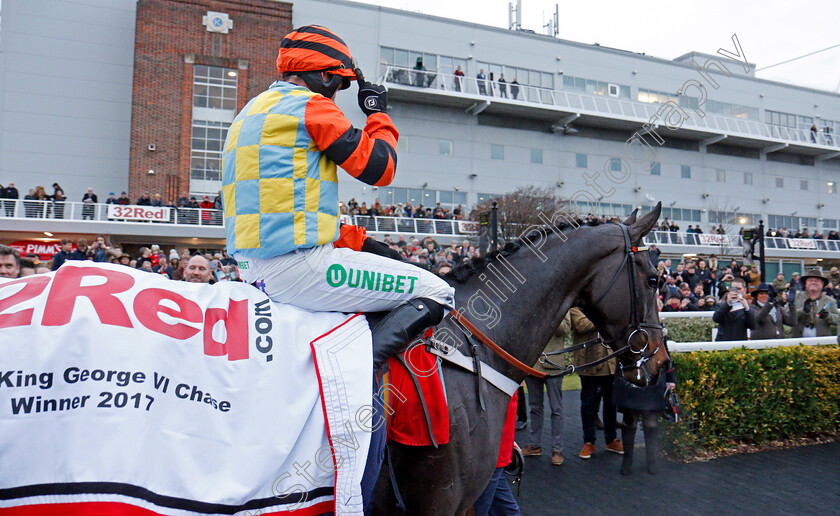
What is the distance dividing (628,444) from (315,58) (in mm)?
4798

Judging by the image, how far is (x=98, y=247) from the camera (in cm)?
1098

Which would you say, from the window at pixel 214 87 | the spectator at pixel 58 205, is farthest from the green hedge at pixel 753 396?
the window at pixel 214 87

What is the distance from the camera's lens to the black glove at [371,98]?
7.03 feet

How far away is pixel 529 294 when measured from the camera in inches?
102

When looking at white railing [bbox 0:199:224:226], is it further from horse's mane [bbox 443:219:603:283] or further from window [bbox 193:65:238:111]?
horse's mane [bbox 443:219:603:283]

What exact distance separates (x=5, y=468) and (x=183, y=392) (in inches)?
18.1

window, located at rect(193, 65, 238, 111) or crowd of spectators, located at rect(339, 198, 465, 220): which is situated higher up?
window, located at rect(193, 65, 238, 111)

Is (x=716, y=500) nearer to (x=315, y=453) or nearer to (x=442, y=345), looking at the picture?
(x=442, y=345)

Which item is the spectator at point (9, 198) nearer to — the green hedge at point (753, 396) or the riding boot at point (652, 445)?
the riding boot at point (652, 445)

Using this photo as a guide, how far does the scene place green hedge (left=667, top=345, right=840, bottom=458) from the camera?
5555 millimetres

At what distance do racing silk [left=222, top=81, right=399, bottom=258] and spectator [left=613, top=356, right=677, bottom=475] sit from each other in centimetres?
405

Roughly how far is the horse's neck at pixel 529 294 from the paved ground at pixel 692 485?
Answer: 7.95 feet

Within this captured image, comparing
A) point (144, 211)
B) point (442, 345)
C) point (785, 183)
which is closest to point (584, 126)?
point (785, 183)

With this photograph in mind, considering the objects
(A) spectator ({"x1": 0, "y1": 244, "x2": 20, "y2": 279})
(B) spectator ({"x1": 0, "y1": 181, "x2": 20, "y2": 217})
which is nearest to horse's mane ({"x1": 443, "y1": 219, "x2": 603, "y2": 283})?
(A) spectator ({"x1": 0, "y1": 244, "x2": 20, "y2": 279})
